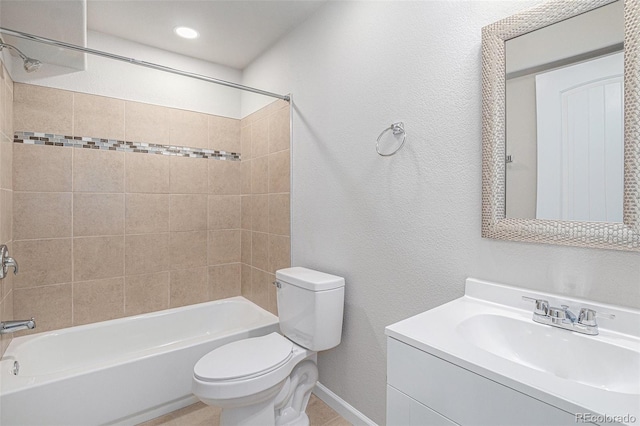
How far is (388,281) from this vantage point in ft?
5.31

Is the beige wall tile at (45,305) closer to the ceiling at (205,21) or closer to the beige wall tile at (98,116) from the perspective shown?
the beige wall tile at (98,116)

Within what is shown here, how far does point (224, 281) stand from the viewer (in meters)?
2.86

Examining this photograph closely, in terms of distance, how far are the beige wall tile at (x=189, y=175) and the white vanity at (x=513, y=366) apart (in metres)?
2.20

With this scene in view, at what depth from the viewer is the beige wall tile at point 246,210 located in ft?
9.16

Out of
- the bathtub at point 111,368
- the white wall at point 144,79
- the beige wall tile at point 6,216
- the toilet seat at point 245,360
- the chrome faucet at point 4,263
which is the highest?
the white wall at point 144,79

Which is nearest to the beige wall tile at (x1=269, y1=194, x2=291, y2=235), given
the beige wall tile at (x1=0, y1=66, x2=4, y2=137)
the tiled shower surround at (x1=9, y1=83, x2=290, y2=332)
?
the tiled shower surround at (x1=9, y1=83, x2=290, y2=332)

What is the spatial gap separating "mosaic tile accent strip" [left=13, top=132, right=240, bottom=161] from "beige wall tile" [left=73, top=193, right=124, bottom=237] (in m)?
0.35

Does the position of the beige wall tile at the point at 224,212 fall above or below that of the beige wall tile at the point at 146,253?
above

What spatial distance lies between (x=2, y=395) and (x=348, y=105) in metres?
2.14

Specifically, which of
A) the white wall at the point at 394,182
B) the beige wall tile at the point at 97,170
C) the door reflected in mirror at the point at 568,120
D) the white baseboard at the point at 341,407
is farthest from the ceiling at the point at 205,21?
the white baseboard at the point at 341,407

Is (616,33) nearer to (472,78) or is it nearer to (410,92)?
(472,78)

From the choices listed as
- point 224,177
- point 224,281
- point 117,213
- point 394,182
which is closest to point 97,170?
point 117,213

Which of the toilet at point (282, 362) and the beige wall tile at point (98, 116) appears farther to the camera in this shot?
the beige wall tile at point (98, 116)

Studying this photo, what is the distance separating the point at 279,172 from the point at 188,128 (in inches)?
35.5
